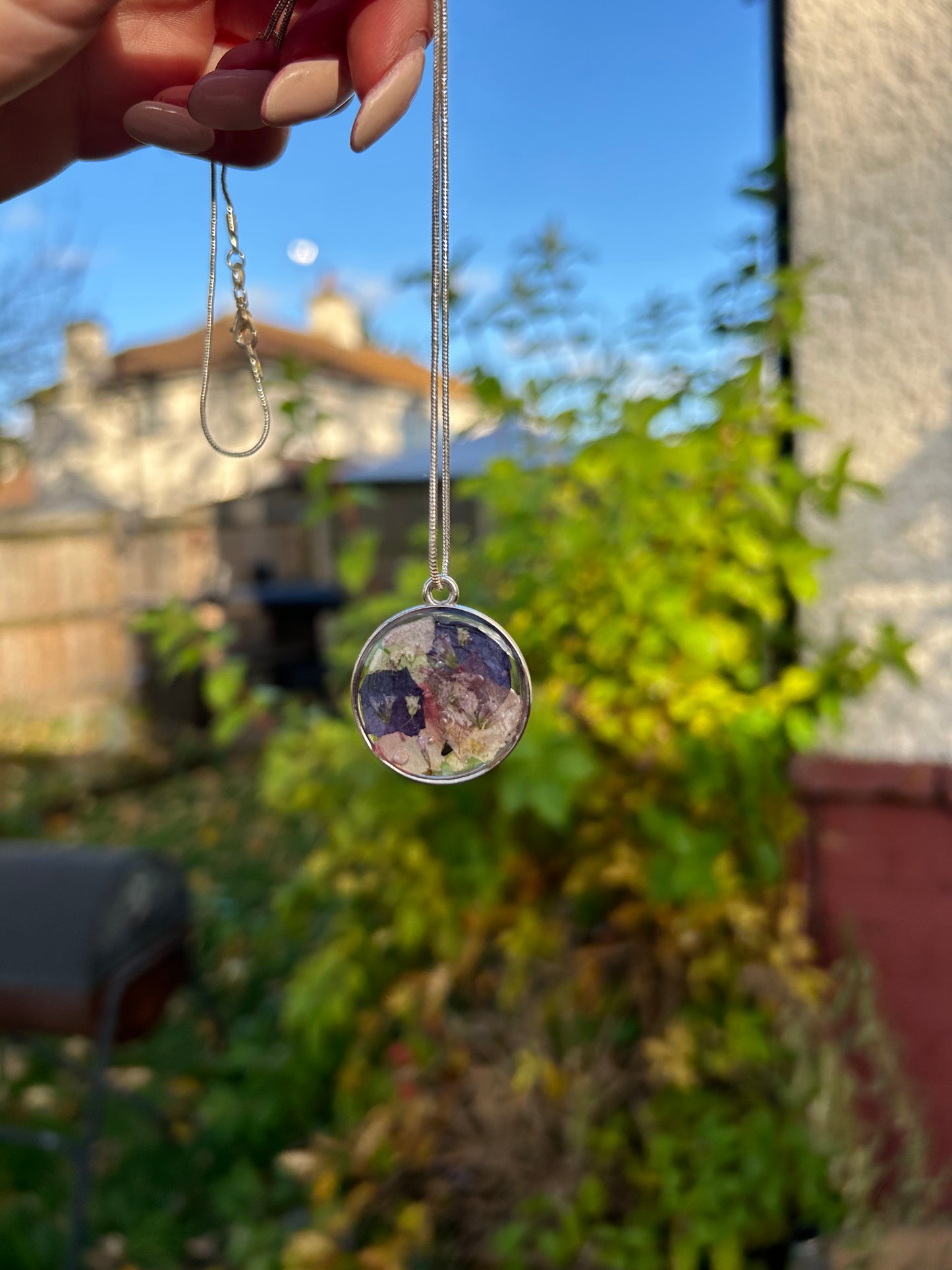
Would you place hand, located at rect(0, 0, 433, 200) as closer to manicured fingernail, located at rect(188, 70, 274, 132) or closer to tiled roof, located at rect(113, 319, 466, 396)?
manicured fingernail, located at rect(188, 70, 274, 132)

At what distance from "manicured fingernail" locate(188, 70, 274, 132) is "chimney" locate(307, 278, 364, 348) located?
68.8 feet

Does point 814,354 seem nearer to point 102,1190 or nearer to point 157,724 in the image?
point 102,1190

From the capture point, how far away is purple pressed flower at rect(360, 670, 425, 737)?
97cm

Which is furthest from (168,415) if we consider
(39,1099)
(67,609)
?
(39,1099)

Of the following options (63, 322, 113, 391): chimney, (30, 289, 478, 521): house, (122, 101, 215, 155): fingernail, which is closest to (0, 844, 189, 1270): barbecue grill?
(122, 101, 215, 155): fingernail

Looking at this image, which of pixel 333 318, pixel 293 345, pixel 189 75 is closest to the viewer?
pixel 189 75

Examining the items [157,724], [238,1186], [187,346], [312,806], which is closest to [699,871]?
[312,806]

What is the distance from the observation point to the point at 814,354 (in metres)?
2.05

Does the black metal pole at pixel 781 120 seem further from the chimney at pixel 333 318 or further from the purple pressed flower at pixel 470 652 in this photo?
the chimney at pixel 333 318

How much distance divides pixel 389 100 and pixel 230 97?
0.46ft

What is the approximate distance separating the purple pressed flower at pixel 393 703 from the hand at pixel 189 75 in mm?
483

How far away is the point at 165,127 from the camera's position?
838 millimetres

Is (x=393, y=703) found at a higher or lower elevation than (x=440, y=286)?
lower

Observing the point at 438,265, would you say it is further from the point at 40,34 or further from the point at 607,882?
the point at 607,882
